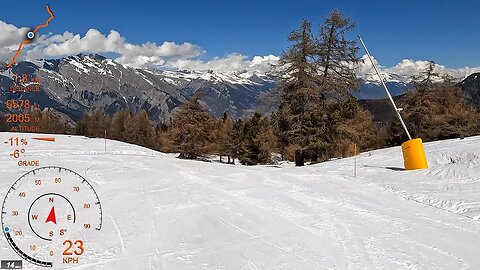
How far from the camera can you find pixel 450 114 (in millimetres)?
34719

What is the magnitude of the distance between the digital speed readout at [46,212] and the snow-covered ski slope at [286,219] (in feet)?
1.35

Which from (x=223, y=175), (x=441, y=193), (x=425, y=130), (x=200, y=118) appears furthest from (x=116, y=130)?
(x=441, y=193)

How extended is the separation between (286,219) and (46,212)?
5.08 m

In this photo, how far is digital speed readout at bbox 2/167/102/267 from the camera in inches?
179

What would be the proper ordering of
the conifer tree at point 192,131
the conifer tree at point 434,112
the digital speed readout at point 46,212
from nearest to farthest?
1. the digital speed readout at point 46,212
2. the conifer tree at point 434,112
3. the conifer tree at point 192,131

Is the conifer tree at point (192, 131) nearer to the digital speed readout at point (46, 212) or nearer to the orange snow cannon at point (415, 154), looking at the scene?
the orange snow cannon at point (415, 154)

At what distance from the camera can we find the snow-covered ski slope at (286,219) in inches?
235

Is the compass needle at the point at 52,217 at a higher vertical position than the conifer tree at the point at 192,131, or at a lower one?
lower

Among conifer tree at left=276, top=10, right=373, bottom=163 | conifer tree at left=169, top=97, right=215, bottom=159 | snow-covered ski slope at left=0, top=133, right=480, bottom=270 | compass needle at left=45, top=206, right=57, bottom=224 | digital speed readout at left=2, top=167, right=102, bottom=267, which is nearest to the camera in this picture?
digital speed readout at left=2, top=167, right=102, bottom=267

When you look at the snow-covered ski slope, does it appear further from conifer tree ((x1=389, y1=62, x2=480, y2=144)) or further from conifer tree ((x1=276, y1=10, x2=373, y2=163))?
conifer tree ((x1=389, y1=62, x2=480, y2=144))

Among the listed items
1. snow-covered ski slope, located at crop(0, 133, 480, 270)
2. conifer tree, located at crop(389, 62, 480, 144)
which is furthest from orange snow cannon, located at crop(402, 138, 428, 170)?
conifer tree, located at crop(389, 62, 480, 144)

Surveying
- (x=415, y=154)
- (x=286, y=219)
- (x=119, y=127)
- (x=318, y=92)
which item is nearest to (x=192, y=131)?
(x=318, y=92)

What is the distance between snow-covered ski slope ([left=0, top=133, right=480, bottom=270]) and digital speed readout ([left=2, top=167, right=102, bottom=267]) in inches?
16.3

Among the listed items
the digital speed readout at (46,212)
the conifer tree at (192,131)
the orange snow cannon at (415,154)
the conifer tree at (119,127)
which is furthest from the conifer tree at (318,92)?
the conifer tree at (119,127)
